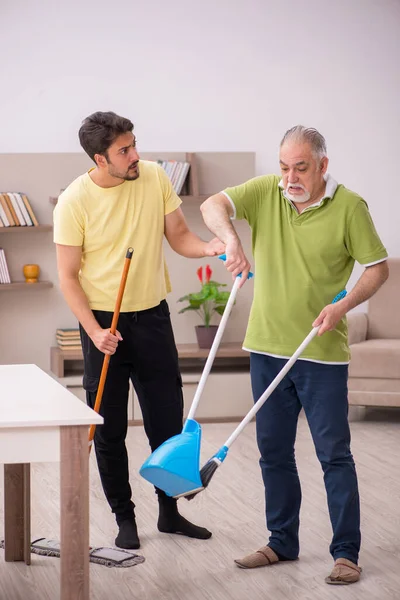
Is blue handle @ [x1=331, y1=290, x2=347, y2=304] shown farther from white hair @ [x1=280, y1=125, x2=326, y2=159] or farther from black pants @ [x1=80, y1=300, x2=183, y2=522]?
black pants @ [x1=80, y1=300, x2=183, y2=522]

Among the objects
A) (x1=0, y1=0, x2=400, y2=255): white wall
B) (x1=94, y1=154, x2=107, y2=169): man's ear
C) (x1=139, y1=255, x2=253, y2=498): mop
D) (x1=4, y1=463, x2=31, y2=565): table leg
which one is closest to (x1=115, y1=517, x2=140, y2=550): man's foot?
(x1=4, y1=463, x2=31, y2=565): table leg

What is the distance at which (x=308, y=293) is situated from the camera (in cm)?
296

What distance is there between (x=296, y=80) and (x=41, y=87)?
172cm

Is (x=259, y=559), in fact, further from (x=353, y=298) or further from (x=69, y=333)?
(x=69, y=333)

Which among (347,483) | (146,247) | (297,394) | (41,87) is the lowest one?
(347,483)

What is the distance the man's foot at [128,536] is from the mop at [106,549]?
0.12 feet

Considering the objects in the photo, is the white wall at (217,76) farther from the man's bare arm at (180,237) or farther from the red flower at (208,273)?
the man's bare arm at (180,237)

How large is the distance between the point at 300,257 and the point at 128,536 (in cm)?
125

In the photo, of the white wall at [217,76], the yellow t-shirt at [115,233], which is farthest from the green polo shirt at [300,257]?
the white wall at [217,76]

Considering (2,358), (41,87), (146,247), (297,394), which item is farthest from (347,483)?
(41,87)

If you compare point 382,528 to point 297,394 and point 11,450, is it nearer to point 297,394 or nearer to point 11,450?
point 297,394

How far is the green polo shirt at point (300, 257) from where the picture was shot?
2.91 meters

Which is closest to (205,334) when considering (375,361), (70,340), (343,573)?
(70,340)

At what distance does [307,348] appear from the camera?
297 centimetres
